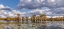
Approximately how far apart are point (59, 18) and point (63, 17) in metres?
2.90

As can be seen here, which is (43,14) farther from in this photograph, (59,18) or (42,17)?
(59,18)

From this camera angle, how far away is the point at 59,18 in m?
108

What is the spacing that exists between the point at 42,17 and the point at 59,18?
21771 millimetres

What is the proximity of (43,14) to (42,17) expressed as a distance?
5.13 m

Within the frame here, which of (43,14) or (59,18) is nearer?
→ (43,14)

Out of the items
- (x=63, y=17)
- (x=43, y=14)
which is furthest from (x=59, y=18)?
(x=43, y=14)

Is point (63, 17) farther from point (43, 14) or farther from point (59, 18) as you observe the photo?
point (43, 14)

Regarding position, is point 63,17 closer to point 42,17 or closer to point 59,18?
point 59,18

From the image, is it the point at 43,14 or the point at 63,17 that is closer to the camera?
the point at 43,14

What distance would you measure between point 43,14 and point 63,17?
1763cm

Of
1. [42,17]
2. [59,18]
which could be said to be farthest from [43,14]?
[59,18]

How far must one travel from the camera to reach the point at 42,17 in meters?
89.8

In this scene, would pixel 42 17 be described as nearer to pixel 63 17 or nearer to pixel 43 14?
pixel 43 14

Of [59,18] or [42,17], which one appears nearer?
[42,17]
